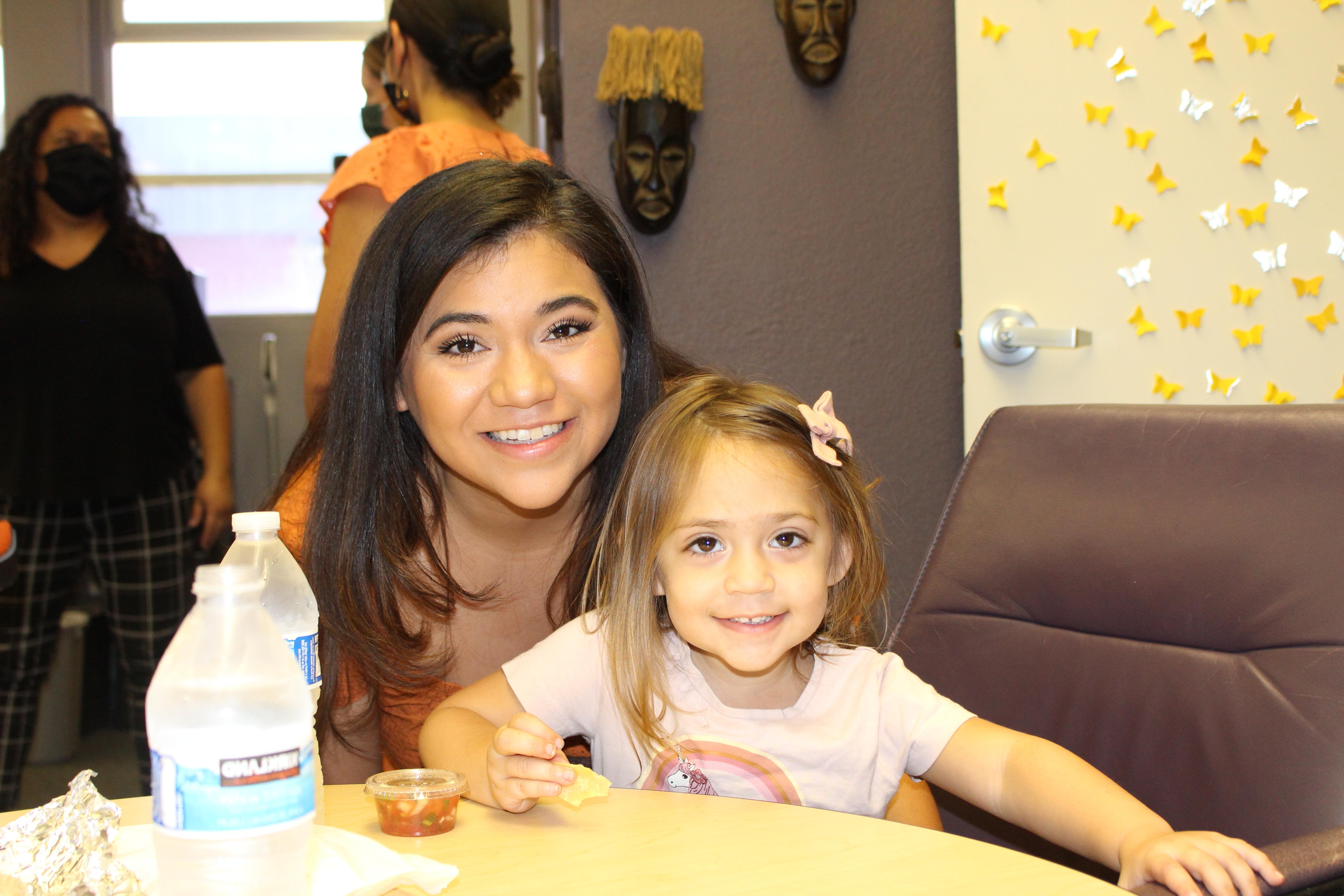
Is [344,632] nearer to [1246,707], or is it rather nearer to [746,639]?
[746,639]

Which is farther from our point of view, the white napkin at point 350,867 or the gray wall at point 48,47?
the gray wall at point 48,47

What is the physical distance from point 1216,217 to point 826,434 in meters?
1.20

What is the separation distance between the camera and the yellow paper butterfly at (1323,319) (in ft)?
6.46

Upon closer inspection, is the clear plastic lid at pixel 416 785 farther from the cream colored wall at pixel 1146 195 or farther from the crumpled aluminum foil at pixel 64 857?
the cream colored wall at pixel 1146 195

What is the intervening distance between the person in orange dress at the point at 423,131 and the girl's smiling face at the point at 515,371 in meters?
0.62

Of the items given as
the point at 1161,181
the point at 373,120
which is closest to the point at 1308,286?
the point at 1161,181

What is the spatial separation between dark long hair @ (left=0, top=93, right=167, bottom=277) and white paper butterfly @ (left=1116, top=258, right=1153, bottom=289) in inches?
78.3

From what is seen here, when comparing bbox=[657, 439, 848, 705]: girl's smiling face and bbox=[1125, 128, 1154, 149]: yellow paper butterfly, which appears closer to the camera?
bbox=[657, 439, 848, 705]: girl's smiling face

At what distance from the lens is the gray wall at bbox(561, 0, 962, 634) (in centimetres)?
237

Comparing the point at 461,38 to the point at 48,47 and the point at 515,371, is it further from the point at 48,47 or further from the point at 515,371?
the point at 48,47

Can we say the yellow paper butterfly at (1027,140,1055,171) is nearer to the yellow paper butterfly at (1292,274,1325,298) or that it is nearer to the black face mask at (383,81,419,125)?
the yellow paper butterfly at (1292,274,1325,298)

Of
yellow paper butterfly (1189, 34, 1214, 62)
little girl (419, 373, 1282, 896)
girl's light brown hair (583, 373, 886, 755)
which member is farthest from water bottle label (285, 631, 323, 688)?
yellow paper butterfly (1189, 34, 1214, 62)

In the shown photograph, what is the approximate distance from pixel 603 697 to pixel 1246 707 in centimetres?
61

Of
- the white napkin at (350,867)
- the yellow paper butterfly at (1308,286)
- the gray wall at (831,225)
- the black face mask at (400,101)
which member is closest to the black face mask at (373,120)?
the black face mask at (400,101)
